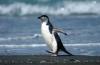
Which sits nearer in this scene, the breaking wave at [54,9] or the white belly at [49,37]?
the white belly at [49,37]

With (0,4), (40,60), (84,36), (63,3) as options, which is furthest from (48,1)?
(40,60)

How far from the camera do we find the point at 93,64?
8891 mm

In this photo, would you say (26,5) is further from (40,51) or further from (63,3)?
(40,51)

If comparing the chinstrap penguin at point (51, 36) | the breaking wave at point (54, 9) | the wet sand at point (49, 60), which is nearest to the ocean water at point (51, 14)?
the breaking wave at point (54, 9)

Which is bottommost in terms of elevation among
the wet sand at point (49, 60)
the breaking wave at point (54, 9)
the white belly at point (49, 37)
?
the breaking wave at point (54, 9)

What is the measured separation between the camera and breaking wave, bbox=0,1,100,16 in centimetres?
3217

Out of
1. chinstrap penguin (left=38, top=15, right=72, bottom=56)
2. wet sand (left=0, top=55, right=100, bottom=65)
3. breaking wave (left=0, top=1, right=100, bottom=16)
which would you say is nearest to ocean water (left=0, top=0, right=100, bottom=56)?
breaking wave (left=0, top=1, right=100, bottom=16)

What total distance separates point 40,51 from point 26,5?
22.1m

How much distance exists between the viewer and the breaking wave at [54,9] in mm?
32175

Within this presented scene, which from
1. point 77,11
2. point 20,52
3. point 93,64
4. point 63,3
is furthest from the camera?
point 63,3

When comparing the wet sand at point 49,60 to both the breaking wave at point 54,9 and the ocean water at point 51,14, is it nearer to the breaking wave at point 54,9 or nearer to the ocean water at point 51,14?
the ocean water at point 51,14

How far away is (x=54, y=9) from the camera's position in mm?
34094

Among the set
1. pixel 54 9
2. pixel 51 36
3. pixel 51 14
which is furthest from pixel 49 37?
pixel 54 9

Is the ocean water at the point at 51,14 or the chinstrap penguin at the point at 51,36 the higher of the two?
the chinstrap penguin at the point at 51,36
